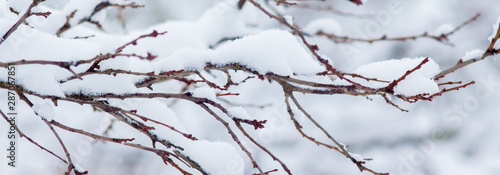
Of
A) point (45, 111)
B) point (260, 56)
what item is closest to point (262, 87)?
point (260, 56)

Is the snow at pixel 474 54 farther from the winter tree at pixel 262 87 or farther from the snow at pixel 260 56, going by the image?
the snow at pixel 260 56

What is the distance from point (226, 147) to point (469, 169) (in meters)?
6.39

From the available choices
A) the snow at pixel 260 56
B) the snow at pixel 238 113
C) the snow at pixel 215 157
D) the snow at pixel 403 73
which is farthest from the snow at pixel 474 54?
the snow at pixel 215 157

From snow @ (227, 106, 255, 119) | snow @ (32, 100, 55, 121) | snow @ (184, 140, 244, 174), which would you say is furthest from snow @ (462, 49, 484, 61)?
snow @ (32, 100, 55, 121)

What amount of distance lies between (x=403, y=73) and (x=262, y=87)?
4475mm

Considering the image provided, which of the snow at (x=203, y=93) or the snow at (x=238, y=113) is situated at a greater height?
the snow at (x=203, y=93)

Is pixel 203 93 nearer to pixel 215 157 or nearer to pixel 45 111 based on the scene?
pixel 215 157

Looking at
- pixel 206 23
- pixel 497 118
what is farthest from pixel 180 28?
pixel 497 118

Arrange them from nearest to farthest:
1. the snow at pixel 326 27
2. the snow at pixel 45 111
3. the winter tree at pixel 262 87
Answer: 1. the snow at pixel 45 111
2. the winter tree at pixel 262 87
3. the snow at pixel 326 27

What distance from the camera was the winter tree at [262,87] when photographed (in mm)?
1363

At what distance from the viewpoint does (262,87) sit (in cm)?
586

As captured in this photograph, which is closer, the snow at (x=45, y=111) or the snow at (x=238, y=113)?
the snow at (x=45, y=111)

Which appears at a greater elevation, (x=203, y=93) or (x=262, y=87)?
(x=262, y=87)

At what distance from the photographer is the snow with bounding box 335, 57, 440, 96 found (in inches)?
50.6
